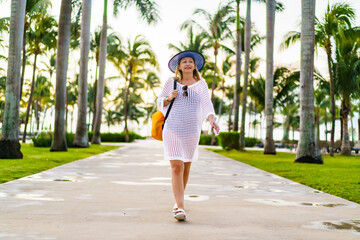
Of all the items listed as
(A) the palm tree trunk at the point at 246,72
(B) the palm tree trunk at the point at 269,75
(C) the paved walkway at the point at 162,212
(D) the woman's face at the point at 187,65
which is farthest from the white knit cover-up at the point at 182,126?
(A) the palm tree trunk at the point at 246,72

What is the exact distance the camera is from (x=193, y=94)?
13.7ft

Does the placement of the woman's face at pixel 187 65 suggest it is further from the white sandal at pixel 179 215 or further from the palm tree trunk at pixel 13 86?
the palm tree trunk at pixel 13 86

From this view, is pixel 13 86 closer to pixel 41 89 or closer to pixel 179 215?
pixel 179 215

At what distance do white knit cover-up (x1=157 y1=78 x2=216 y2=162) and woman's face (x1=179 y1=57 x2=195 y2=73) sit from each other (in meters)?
0.21

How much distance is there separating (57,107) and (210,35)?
67.6ft

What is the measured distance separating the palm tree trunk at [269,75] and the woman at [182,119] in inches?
633

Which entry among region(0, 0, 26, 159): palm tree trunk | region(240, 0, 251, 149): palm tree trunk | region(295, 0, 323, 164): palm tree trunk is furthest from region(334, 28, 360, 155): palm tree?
region(0, 0, 26, 159): palm tree trunk

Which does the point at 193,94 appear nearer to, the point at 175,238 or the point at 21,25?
the point at 175,238

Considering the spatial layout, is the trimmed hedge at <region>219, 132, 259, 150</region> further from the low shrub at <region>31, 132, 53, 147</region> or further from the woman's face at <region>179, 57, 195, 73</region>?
the woman's face at <region>179, 57, 195, 73</region>

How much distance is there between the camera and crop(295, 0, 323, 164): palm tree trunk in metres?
13.4

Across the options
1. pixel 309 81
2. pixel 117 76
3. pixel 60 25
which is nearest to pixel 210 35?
pixel 117 76

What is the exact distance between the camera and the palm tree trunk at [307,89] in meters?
13.4

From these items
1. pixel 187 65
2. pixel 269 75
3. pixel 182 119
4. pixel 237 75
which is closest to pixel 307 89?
pixel 269 75

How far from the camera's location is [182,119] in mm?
4016
